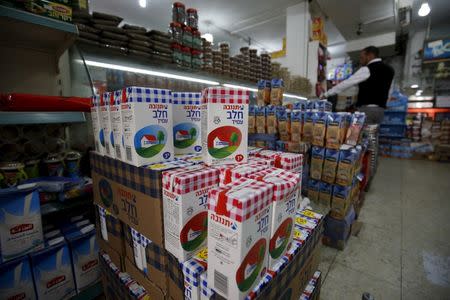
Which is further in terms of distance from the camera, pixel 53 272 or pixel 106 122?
pixel 53 272

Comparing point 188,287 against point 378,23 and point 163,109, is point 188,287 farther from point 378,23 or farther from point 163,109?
point 378,23

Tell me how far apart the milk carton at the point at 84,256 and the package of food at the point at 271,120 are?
191cm

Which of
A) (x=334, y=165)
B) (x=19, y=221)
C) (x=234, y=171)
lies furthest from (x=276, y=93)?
(x=19, y=221)

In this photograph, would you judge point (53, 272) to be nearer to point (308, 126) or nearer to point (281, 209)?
point (281, 209)

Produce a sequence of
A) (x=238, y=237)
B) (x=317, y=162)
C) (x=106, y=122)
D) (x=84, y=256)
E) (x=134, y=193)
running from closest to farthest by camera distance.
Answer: (x=238, y=237) → (x=134, y=193) → (x=106, y=122) → (x=84, y=256) → (x=317, y=162)

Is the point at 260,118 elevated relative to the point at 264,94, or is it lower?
lower

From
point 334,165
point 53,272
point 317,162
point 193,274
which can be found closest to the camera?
point 193,274

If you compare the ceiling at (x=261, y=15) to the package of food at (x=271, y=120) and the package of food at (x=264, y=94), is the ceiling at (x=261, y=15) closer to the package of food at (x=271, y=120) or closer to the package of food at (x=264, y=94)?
the package of food at (x=264, y=94)

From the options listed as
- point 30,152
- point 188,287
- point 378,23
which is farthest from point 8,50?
point 378,23

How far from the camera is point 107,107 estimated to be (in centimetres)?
103

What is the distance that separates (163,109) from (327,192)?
6.48 feet

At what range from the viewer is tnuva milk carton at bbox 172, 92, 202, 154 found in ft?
3.62

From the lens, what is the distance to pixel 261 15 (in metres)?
5.27

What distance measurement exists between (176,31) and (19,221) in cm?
218
